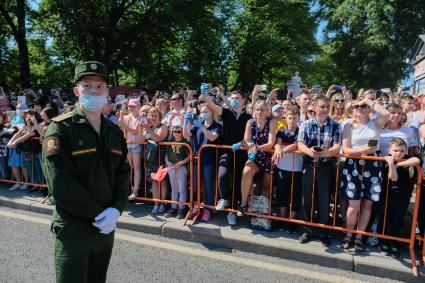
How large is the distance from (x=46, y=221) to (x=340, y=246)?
428cm

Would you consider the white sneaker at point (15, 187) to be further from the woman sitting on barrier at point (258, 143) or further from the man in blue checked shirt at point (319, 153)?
the man in blue checked shirt at point (319, 153)

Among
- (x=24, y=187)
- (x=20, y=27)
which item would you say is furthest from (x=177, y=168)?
(x=20, y=27)

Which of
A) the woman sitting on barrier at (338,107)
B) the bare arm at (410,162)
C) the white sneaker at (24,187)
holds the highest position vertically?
the woman sitting on barrier at (338,107)

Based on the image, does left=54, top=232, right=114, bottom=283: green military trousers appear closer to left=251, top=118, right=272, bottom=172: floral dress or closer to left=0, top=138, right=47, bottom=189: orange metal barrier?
left=251, top=118, right=272, bottom=172: floral dress

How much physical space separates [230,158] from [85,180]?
3285mm

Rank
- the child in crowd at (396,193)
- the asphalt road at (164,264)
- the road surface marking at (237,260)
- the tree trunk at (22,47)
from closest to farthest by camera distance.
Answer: the asphalt road at (164,264) → the road surface marking at (237,260) → the child in crowd at (396,193) → the tree trunk at (22,47)

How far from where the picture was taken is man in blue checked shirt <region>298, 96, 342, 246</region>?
4633mm

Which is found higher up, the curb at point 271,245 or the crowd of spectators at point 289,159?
the crowd of spectators at point 289,159

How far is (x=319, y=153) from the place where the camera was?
458 centimetres

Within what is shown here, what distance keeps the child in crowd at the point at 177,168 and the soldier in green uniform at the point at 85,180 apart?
3.00 m

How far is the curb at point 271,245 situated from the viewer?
13.3 feet

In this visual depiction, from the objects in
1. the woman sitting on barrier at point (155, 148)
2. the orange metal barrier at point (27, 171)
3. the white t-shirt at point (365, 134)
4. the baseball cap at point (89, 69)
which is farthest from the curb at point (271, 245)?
the baseball cap at point (89, 69)

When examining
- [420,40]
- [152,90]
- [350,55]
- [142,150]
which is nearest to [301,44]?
[350,55]

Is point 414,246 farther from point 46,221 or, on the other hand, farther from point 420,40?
point 420,40
